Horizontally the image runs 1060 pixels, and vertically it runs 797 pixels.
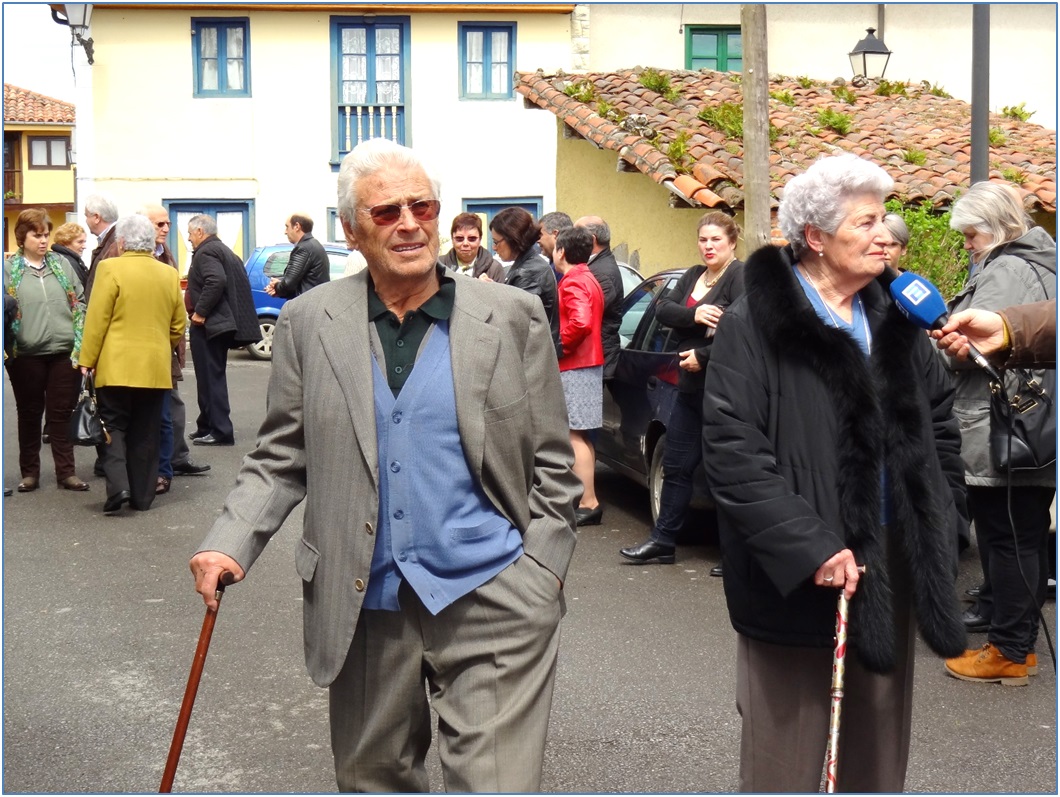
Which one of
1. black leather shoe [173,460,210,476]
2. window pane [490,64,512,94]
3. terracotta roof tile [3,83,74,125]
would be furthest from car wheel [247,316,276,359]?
terracotta roof tile [3,83,74,125]

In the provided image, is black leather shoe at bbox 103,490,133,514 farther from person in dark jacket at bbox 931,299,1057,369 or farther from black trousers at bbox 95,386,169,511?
person in dark jacket at bbox 931,299,1057,369

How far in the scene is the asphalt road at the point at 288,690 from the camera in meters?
4.84

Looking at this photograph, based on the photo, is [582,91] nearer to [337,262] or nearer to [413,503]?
[337,262]

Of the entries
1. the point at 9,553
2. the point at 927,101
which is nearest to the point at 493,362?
the point at 9,553

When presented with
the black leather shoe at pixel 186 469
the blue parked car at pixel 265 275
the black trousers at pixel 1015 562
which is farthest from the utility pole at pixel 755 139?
the blue parked car at pixel 265 275

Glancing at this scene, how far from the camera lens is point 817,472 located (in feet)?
11.6

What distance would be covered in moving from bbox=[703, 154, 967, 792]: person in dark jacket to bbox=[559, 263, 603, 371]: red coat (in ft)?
16.4

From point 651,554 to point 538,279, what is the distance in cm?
215

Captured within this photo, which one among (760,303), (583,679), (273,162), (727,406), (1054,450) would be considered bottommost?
(583,679)

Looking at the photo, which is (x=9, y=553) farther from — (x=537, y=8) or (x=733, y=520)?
(x=537, y=8)

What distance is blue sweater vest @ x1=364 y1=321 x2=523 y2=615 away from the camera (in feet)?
10.9

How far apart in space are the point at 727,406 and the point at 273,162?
26548 millimetres

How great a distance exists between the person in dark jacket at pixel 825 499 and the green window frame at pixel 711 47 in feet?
86.4

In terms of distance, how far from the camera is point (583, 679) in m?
5.93
